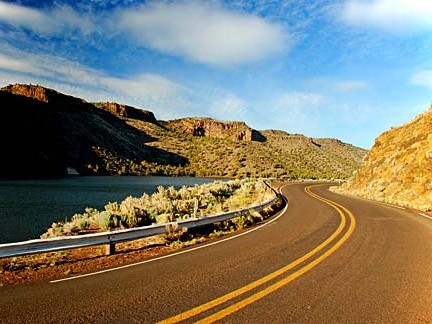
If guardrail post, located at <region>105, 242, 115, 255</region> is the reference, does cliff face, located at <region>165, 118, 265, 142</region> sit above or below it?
above

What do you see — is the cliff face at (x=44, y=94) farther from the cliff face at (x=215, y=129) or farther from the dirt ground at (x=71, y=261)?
the dirt ground at (x=71, y=261)

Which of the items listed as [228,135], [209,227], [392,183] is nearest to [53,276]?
[209,227]

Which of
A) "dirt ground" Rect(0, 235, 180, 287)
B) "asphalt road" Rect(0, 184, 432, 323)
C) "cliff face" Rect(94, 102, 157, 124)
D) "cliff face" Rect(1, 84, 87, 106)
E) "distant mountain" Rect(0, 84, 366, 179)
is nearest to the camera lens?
"asphalt road" Rect(0, 184, 432, 323)

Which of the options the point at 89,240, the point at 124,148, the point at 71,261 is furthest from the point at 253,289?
the point at 124,148

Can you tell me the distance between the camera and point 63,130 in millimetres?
91875

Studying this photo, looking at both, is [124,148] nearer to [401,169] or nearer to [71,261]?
[401,169]

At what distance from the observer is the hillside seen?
24.3 meters

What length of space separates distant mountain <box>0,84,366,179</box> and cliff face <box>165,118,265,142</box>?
0.98 metres

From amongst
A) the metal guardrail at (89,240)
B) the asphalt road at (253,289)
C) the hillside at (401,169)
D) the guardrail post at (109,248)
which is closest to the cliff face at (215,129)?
the hillside at (401,169)

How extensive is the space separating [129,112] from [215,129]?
136ft

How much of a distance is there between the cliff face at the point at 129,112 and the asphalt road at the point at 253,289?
161508 millimetres

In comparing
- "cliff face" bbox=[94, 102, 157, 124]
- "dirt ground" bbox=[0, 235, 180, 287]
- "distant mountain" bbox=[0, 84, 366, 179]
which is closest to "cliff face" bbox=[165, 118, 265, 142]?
"distant mountain" bbox=[0, 84, 366, 179]

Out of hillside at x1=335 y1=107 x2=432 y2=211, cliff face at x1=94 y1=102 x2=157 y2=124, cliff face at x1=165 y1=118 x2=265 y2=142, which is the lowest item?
hillside at x1=335 y1=107 x2=432 y2=211

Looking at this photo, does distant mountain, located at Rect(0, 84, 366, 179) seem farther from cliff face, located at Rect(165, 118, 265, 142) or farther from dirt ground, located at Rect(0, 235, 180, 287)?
dirt ground, located at Rect(0, 235, 180, 287)
